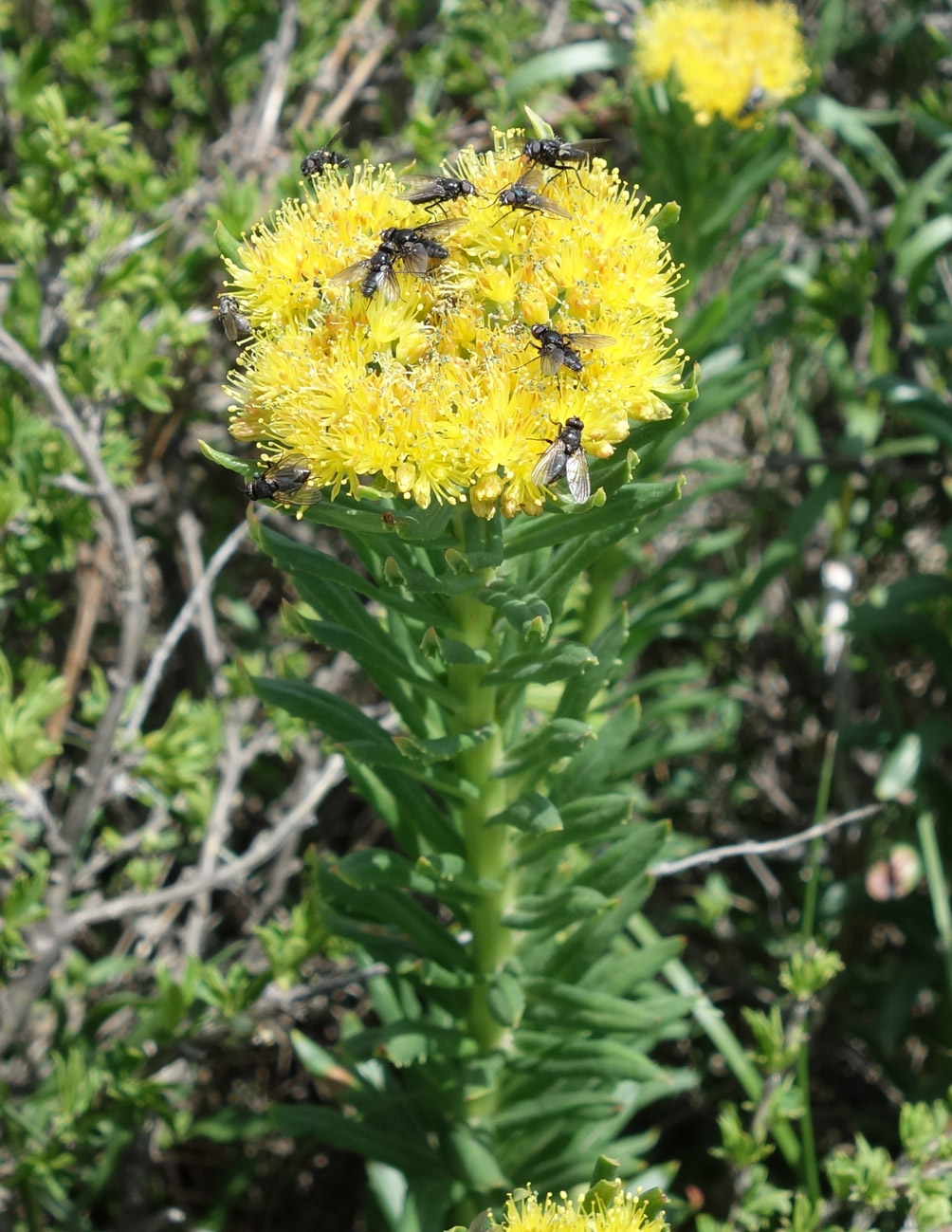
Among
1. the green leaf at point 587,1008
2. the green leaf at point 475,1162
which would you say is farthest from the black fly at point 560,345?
the green leaf at point 475,1162

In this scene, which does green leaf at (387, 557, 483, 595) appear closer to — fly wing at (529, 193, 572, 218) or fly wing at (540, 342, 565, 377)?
fly wing at (540, 342, 565, 377)

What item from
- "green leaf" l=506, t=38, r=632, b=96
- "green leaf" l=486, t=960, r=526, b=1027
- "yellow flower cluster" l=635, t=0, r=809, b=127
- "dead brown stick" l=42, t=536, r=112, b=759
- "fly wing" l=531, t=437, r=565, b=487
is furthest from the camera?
"green leaf" l=506, t=38, r=632, b=96

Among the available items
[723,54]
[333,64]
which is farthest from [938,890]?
[333,64]

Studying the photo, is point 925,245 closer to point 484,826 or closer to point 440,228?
point 440,228

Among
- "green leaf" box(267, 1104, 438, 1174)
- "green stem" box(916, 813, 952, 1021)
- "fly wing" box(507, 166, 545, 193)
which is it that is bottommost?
"green leaf" box(267, 1104, 438, 1174)

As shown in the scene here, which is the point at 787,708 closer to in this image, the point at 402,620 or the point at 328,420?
the point at 402,620

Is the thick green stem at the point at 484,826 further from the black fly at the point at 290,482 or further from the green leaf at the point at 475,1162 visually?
the black fly at the point at 290,482

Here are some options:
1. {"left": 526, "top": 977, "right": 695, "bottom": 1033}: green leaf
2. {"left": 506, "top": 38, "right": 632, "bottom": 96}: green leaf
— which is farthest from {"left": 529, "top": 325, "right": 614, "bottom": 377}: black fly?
{"left": 506, "top": 38, "right": 632, "bottom": 96}: green leaf
